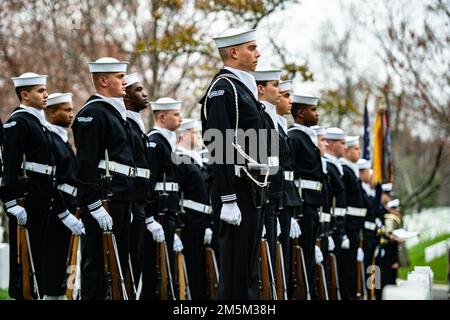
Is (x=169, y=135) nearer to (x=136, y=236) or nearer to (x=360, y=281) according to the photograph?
(x=136, y=236)

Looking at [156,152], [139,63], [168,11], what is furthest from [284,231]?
[139,63]

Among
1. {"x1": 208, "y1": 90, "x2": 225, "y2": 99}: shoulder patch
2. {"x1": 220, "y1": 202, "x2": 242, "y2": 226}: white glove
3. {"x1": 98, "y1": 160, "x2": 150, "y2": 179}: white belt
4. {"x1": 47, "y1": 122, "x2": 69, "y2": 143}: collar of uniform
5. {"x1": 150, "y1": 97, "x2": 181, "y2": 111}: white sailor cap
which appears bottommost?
{"x1": 220, "y1": 202, "x2": 242, "y2": 226}: white glove

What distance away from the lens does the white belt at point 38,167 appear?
30.7 feet

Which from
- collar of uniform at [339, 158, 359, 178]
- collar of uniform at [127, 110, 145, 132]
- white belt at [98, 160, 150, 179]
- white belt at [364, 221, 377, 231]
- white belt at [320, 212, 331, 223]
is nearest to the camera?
white belt at [98, 160, 150, 179]

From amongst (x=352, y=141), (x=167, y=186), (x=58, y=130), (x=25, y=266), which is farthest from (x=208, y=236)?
(x=352, y=141)

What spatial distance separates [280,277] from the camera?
349 inches

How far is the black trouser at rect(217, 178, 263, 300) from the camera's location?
24.4 feet

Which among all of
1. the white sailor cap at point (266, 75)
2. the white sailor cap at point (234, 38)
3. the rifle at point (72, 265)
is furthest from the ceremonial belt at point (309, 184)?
the white sailor cap at point (234, 38)

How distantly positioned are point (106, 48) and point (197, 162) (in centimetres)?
808

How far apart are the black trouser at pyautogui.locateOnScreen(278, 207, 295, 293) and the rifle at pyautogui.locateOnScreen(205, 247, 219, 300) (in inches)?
65.7

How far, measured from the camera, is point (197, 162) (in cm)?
1170

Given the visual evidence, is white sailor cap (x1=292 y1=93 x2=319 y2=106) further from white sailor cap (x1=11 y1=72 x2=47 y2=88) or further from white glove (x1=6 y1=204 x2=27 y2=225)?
white glove (x1=6 y1=204 x2=27 y2=225)

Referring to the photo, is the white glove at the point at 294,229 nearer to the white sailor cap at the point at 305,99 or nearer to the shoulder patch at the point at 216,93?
the white sailor cap at the point at 305,99

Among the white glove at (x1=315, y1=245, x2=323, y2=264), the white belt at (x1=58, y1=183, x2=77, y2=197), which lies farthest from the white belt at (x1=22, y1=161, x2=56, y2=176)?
the white glove at (x1=315, y1=245, x2=323, y2=264)
